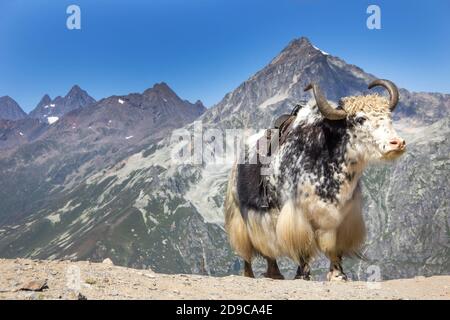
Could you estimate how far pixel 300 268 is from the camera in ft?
48.0

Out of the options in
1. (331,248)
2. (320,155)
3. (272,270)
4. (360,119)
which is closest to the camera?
(360,119)


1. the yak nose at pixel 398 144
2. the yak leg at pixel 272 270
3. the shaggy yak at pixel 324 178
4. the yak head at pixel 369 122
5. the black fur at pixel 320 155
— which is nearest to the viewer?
the yak nose at pixel 398 144

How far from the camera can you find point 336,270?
1396 centimetres

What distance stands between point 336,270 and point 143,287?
5.94 metres

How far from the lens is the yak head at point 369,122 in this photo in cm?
1296

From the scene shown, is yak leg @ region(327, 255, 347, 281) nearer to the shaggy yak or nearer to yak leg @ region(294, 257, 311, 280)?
the shaggy yak

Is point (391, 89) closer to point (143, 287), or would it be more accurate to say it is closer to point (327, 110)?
point (327, 110)

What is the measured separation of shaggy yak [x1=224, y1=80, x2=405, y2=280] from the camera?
13547mm

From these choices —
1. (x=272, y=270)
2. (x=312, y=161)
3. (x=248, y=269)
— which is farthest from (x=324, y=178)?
(x=248, y=269)

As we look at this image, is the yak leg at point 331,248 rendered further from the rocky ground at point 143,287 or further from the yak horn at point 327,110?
the yak horn at point 327,110

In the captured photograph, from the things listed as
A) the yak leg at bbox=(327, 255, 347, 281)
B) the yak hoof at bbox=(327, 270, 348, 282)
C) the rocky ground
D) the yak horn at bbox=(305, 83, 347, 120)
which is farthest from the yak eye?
the rocky ground

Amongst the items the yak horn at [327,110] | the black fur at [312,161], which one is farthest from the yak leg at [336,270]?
the yak horn at [327,110]
